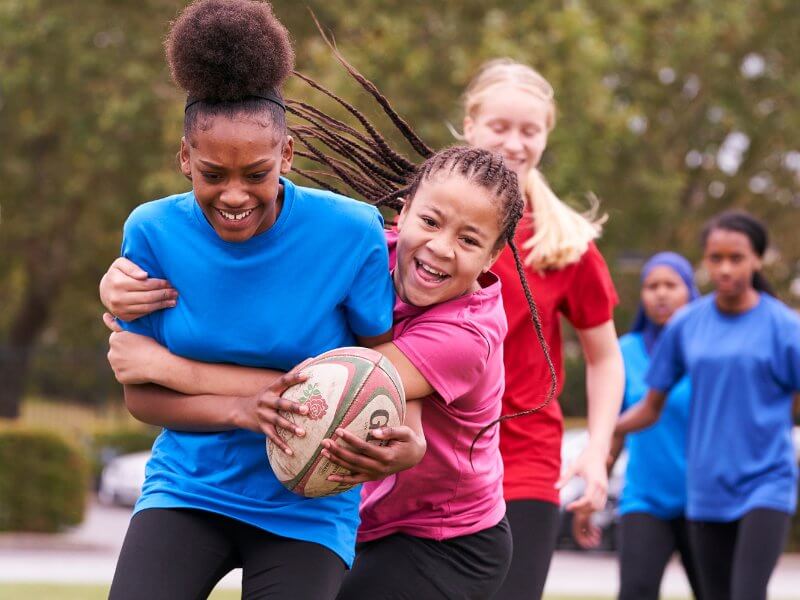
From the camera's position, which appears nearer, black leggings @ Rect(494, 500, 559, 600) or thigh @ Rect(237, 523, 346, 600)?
thigh @ Rect(237, 523, 346, 600)

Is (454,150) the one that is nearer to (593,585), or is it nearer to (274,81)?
(274,81)

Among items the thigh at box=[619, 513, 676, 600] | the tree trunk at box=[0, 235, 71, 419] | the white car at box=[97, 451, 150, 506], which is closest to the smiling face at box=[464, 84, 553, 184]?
the thigh at box=[619, 513, 676, 600]

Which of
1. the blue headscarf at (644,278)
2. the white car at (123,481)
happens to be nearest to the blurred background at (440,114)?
the white car at (123,481)

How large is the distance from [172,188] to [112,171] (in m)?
7.24

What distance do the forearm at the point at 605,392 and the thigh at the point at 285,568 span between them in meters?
1.97

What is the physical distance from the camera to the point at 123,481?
2420 cm

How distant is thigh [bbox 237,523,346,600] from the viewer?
3869 mm

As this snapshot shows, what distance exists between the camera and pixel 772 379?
24.4 feet

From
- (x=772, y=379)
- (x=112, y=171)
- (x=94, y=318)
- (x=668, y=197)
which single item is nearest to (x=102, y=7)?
(x=112, y=171)

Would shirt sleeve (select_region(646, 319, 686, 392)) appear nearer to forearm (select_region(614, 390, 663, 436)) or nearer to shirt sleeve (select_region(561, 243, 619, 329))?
forearm (select_region(614, 390, 663, 436))

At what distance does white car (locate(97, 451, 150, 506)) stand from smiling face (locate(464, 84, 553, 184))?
743 inches

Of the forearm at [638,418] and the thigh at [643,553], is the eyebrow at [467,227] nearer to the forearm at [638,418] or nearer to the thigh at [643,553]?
the forearm at [638,418]

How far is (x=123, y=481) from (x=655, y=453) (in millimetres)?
17449

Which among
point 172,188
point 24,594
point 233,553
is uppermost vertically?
point 172,188
